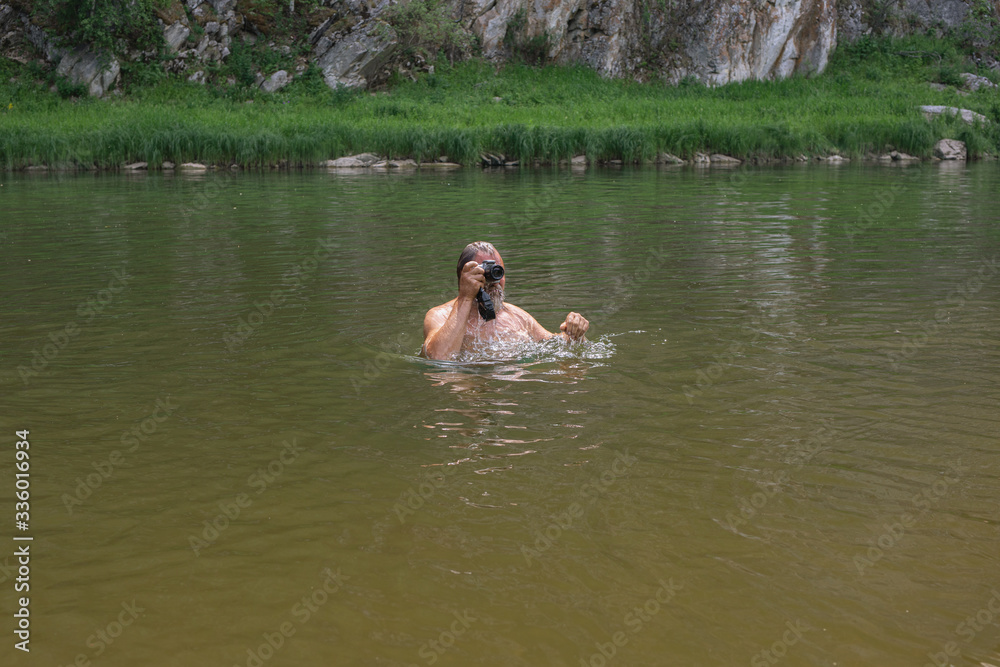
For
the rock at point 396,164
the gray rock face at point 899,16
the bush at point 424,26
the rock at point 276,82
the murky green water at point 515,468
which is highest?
the gray rock face at point 899,16

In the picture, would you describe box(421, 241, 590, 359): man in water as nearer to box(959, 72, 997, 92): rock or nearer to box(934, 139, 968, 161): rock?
box(934, 139, 968, 161): rock

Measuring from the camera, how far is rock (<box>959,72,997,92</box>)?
37188mm

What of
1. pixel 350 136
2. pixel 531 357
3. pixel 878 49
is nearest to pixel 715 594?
pixel 531 357

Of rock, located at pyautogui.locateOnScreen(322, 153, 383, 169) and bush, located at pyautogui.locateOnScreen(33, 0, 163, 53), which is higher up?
bush, located at pyautogui.locateOnScreen(33, 0, 163, 53)

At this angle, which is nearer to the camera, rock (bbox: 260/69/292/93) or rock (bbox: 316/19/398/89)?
rock (bbox: 260/69/292/93)

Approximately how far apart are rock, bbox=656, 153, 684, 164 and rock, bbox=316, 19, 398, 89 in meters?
13.2

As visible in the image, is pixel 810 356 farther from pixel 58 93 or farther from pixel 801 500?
pixel 58 93

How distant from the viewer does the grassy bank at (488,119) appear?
25297 millimetres

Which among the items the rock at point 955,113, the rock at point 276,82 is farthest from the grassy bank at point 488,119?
the rock at point 955,113

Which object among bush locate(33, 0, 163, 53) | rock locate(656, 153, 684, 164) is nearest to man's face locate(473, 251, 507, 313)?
rock locate(656, 153, 684, 164)

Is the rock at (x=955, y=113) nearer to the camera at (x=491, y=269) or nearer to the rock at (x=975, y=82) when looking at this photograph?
the rock at (x=975, y=82)

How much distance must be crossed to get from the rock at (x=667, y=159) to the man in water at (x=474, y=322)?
21.1 metres

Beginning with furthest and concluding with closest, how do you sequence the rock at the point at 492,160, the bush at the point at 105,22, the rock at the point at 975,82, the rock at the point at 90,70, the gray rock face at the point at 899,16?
the gray rock face at the point at 899,16 < the rock at the point at 975,82 < the rock at the point at 90,70 < the bush at the point at 105,22 < the rock at the point at 492,160

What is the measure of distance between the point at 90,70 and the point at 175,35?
136 inches
